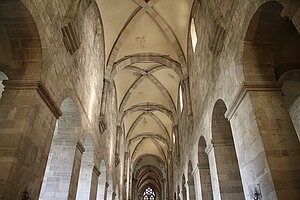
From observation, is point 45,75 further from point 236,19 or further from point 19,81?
point 236,19

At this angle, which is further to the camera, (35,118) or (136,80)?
(136,80)

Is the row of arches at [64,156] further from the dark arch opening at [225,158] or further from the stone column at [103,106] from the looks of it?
the dark arch opening at [225,158]

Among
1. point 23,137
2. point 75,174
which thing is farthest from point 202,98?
point 23,137

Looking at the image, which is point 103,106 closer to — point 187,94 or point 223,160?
point 187,94

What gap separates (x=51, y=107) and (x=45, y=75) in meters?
0.76

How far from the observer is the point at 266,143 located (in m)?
4.49

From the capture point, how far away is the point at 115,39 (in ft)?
43.2

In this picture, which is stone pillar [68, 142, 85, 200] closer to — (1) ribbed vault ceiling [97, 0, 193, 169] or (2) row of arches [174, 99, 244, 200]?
(2) row of arches [174, 99, 244, 200]

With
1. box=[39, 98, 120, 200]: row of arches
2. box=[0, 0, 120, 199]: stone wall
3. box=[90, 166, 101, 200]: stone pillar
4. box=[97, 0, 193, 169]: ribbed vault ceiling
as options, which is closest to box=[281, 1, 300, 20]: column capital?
box=[0, 0, 120, 199]: stone wall

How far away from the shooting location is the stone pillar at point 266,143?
415cm

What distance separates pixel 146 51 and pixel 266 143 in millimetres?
11137

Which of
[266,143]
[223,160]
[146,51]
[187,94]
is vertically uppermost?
[146,51]

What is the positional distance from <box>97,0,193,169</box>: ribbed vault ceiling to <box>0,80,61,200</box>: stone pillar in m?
7.45

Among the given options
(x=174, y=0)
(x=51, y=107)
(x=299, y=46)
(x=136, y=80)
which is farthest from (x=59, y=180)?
(x=136, y=80)
